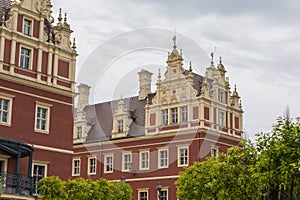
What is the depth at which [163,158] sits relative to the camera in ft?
135

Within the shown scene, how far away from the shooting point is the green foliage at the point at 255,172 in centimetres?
1616

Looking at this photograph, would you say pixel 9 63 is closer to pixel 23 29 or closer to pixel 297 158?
pixel 23 29

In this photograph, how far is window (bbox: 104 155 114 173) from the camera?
1742 inches

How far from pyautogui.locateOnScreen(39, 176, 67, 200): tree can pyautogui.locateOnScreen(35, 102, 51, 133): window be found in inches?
180

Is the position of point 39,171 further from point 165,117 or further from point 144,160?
point 165,117

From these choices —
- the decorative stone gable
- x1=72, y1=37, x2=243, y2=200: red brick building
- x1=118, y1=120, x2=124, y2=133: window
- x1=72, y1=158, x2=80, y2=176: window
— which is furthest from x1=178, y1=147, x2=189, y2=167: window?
x1=72, y1=158, x2=80, y2=176: window

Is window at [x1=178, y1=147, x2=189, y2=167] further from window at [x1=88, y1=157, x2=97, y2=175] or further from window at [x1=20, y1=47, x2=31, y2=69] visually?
window at [x1=20, y1=47, x2=31, y2=69]

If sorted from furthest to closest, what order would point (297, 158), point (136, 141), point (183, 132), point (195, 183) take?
point (136, 141)
point (183, 132)
point (195, 183)
point (297, 158)

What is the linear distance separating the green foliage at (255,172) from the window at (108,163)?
15352 mm

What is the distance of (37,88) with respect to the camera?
29.0 metres

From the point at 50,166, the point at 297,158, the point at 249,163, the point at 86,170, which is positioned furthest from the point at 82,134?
the point at 297,158

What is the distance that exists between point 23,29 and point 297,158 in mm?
18674

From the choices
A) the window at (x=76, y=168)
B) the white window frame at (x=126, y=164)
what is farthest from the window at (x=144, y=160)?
the window at (x=76, y=168)

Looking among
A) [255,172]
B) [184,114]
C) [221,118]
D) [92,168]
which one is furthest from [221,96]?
[255,172]
